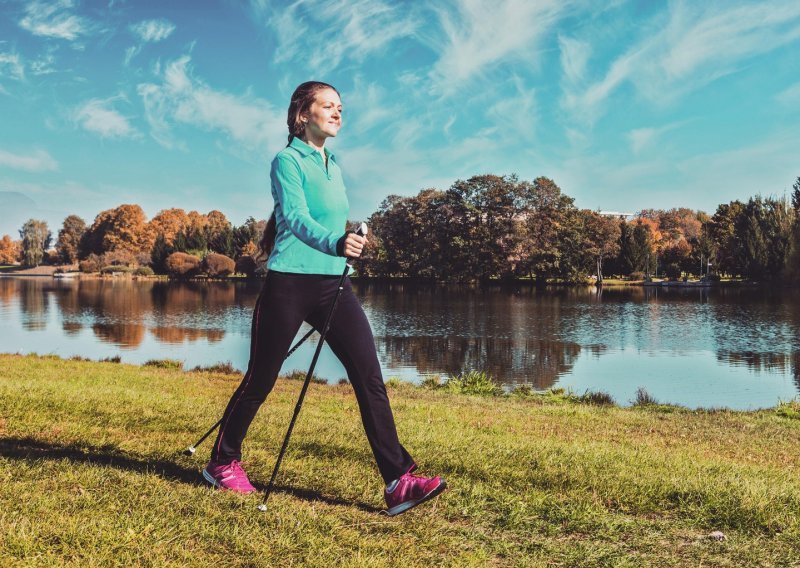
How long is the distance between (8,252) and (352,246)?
619 ft

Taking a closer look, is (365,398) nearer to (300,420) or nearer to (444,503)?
(444,503)

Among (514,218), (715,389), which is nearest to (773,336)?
(715,389)

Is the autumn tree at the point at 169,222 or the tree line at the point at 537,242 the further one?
the autumn tree at the point at 169,222

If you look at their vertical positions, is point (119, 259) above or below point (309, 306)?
above

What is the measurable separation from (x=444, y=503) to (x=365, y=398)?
→ 2.55ft

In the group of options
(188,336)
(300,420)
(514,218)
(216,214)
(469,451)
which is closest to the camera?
(469,451)

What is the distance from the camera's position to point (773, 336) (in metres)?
26.3

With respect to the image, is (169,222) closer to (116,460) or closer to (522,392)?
(522,392)

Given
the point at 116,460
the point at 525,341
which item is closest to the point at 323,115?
the point at 116,460


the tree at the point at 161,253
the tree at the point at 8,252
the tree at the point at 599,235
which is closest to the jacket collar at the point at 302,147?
the tree at the point at 599,235

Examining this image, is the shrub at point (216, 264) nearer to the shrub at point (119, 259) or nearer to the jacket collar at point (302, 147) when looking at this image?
the shrub at point (119, 259)

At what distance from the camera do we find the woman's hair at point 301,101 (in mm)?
3566

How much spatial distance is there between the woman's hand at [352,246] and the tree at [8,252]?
7276 inches

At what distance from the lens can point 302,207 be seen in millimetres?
3354
